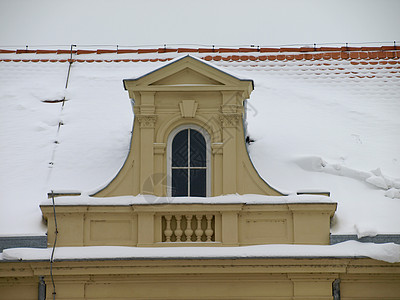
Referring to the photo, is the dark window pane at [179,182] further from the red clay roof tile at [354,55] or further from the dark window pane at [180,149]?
the red clay roof tile at [354,55]

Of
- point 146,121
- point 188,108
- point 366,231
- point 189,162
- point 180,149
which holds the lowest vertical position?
point 366,231

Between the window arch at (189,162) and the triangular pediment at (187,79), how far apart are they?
0.90m

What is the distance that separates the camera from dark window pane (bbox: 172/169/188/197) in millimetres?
13977

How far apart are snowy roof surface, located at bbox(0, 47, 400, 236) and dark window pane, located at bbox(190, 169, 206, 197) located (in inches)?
53.9

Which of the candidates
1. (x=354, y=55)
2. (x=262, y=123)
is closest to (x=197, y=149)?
(x=262, y=123)

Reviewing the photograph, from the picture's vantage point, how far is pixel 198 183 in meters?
14.1

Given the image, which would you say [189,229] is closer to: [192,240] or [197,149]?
[192,240]

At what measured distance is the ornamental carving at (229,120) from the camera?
1400cm

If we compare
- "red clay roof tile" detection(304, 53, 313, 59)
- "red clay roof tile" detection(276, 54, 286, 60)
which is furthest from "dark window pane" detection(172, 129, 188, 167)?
"red clay roof tile" detection(304, 53, 313, 59)

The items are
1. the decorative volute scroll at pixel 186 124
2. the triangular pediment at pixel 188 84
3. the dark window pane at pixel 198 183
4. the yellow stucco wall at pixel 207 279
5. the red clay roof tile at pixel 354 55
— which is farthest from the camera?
the red clay roof tile at pixel 354 55

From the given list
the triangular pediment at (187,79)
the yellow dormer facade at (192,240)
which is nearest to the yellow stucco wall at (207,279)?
the yellow dormer facade at (192,240)

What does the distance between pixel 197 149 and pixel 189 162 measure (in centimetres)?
32

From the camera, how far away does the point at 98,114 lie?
17047 millimetres

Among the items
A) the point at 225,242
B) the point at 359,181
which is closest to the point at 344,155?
the point at 359,181
